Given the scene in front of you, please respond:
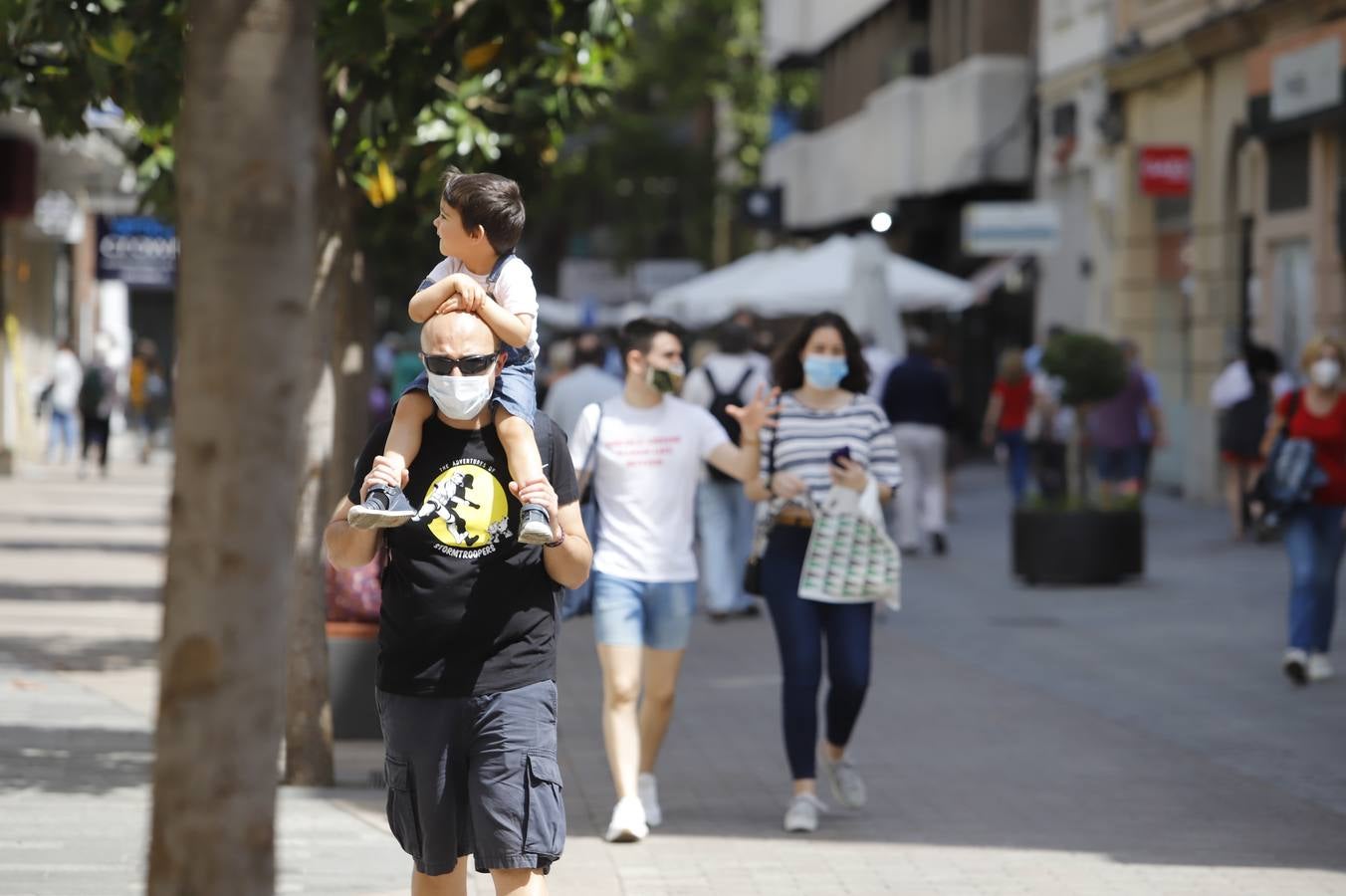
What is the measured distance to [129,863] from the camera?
282 inches

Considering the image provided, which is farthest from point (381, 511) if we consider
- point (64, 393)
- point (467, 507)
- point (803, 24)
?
point (803, 24)

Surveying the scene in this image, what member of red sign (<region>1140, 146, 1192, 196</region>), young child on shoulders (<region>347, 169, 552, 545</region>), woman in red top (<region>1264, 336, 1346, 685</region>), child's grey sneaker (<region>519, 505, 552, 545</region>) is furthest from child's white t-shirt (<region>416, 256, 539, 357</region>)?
red sign (<region>1140, 146, 1192, 196</region>)

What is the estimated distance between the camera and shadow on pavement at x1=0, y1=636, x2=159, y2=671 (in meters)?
12.3

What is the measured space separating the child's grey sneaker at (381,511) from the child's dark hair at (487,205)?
70cm

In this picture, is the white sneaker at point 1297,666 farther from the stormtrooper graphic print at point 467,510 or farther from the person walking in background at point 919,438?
the person walking in background at point 919,438

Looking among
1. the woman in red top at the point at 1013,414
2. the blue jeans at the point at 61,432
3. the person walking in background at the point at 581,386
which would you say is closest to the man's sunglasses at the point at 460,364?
the person walking in background at the point at 581,386

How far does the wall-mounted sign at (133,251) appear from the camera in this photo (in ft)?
109

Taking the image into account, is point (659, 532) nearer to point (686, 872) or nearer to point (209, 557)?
point (686, 872)

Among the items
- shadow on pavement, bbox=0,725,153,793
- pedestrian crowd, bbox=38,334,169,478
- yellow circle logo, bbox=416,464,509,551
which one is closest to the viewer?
yellow circle logo, bbox=416,464,509,551

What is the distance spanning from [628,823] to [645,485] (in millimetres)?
1204

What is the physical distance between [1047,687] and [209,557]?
8.94 meters

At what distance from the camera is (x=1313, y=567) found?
11.7 m

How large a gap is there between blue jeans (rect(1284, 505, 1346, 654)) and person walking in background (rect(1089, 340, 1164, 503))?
9828 millimetres

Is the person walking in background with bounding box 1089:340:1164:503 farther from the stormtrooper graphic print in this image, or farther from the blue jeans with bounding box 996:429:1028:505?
the stormtrooper graphic print
